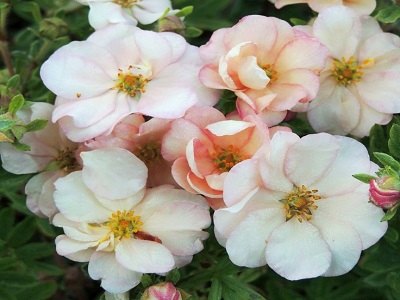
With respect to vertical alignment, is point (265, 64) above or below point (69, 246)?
above

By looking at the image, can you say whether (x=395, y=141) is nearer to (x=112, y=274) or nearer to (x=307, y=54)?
(x=307, y=54)

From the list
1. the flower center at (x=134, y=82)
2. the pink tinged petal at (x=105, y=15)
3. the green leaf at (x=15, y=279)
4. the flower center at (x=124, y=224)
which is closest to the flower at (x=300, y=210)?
the flower center at (x=124, y=224)

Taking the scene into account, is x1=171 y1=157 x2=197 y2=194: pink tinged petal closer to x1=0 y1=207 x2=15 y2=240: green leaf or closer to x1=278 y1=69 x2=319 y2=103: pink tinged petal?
x1=278 y1=69 x2=319 y2=103: pink tinged petal

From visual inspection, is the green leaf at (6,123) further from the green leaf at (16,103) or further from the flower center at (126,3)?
the flower center at (126,3)

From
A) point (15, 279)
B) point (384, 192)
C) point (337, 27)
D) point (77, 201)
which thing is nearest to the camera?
point (384, 192)

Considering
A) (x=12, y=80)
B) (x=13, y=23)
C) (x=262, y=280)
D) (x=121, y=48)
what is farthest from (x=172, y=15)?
(x=13, y=23)

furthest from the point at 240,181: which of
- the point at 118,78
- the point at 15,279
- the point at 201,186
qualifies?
the point at 15,279

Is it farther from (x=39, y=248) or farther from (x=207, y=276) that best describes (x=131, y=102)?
(x=39, y=248)
